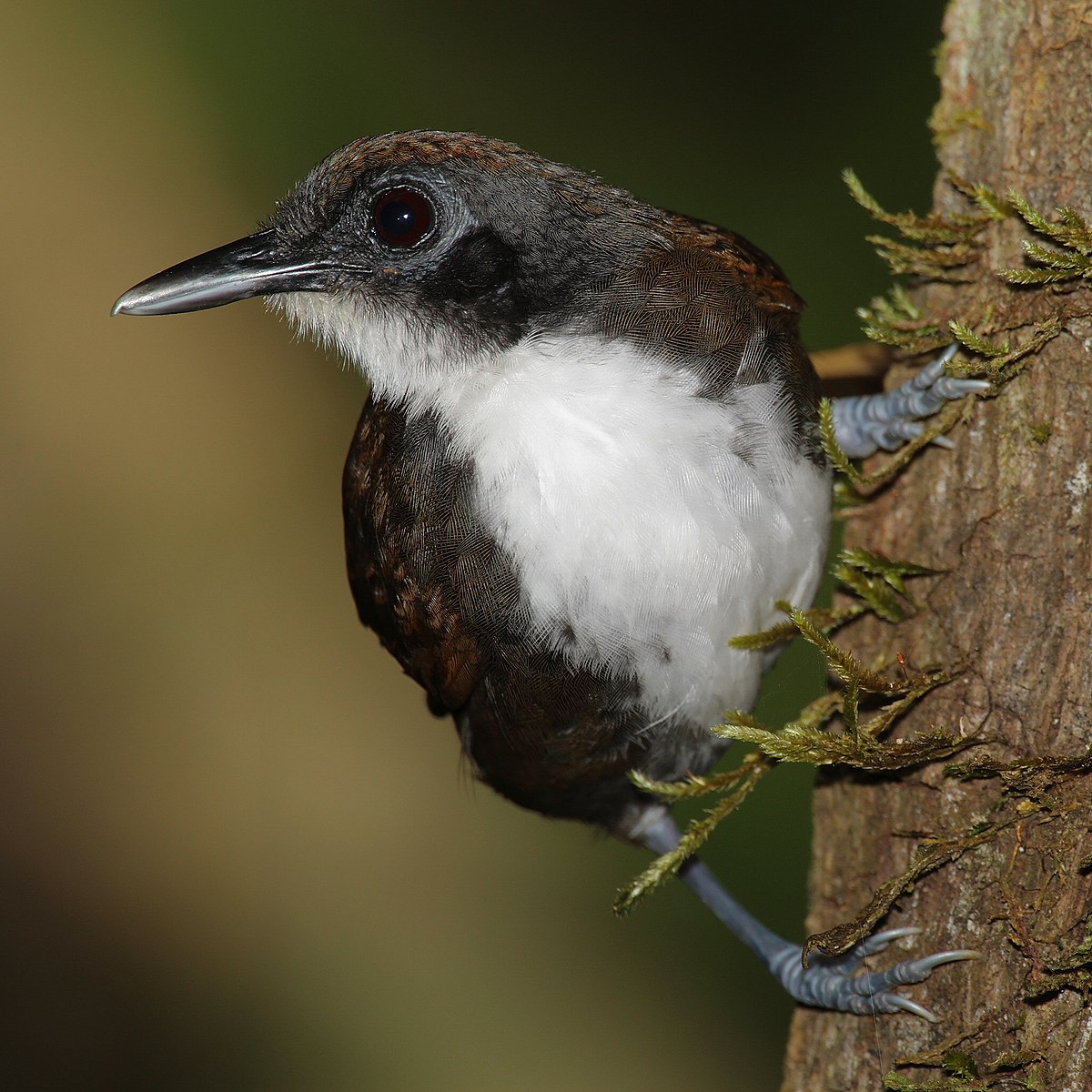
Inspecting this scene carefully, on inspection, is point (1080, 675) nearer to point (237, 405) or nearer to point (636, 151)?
point (636, 151)

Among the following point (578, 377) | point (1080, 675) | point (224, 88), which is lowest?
point (1080, 675)

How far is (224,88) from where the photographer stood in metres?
6.93

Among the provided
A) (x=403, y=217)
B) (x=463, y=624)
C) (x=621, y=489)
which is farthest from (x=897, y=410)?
(x=403, y=217)

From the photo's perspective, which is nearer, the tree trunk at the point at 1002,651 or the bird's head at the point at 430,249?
the tree trunk at the point at 1002,651

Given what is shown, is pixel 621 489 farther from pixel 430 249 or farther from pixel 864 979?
pixel 864 979

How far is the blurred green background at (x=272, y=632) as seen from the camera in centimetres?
645

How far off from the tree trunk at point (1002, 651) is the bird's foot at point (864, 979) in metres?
0.03

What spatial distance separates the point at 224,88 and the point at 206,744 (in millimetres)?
4494

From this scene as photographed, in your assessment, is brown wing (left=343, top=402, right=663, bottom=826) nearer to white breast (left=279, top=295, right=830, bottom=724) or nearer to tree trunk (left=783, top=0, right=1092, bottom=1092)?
white breast (left=279, top=295, right=830, bottom=724)

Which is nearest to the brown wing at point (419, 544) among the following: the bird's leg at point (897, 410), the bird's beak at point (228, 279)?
the bird's beak at point (228, 279)

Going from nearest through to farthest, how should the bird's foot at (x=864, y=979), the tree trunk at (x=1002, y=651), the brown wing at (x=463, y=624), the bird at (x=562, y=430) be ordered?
the tree trunk at (x=1002, y=651)
the bird's foot at (x=864, y=979)
the bird at (x=562, y=430)
the brown wing at (x=463, y=624)

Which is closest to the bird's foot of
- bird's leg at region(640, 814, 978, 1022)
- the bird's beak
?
bird's leg at region(640, 814, 978, 1022)

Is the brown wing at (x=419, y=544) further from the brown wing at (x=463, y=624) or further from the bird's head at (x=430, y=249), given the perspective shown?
the bird's head at (x=430, y=249)

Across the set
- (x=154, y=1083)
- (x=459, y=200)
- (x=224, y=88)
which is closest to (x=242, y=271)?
(x=459, y=200)
